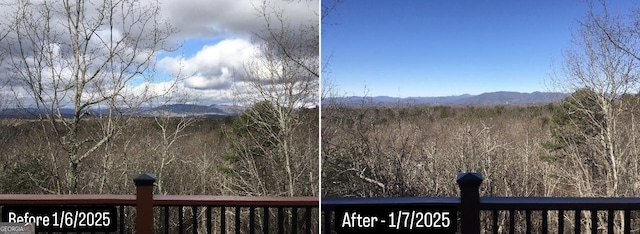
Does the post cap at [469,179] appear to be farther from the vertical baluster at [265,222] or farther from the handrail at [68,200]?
the handrail at [68,200]

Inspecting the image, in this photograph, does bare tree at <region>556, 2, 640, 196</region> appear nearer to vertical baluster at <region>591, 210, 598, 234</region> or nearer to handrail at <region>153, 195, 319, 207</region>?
vertical baluster at <region>591, 210, 598, 234</region>

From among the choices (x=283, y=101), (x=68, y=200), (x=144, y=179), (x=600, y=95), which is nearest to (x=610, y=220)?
(x=600, y=95)

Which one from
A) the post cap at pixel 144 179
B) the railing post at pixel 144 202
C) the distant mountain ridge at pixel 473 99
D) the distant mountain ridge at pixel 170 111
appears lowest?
the railing post at pixel 144 202

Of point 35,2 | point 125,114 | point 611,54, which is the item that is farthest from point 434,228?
point 35,2

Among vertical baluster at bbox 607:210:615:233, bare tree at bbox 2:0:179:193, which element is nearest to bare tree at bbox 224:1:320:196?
bare tree at bbox 2:0:179:193

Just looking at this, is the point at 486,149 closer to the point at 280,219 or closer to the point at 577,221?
the point at 577,221

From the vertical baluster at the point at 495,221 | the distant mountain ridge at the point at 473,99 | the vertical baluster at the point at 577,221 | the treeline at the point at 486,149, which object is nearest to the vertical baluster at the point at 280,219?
the treeline at the point at 486,149

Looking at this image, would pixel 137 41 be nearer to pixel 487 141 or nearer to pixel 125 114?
pixel 125 114
